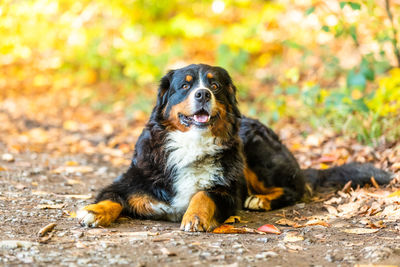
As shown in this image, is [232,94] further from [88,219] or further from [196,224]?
[88,219]

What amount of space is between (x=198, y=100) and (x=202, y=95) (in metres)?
0.05

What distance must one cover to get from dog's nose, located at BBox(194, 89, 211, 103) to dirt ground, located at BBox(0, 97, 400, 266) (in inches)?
41.0

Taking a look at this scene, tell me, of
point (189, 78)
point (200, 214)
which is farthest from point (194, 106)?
point (200, 214)

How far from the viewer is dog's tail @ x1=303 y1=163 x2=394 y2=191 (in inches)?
192

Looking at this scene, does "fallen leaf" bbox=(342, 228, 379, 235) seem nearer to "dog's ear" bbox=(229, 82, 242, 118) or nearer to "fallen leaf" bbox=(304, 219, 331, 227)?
"fallen leaf" bbox=(304, 219, 331, 227)

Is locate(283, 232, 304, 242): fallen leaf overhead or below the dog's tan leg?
below

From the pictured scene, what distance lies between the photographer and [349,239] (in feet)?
11.3

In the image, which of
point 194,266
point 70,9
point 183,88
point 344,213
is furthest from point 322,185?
point 70,9

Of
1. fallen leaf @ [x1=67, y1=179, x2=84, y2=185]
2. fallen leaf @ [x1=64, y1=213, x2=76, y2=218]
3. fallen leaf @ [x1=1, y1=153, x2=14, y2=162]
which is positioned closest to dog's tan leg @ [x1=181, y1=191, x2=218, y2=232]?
fallen leaf @ [x1=64, y1=213, x2=76, y2=218]

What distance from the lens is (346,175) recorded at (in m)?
5.01

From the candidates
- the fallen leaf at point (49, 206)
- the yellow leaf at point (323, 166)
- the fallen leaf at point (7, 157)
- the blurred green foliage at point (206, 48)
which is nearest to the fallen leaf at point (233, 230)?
the fallen leaf at point (49, 206)

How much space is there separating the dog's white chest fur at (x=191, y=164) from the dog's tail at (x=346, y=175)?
1604mm

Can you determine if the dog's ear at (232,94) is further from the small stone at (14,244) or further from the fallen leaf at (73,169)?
the fallen leaf at (73,169)

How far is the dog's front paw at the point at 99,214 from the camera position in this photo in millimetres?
3527
